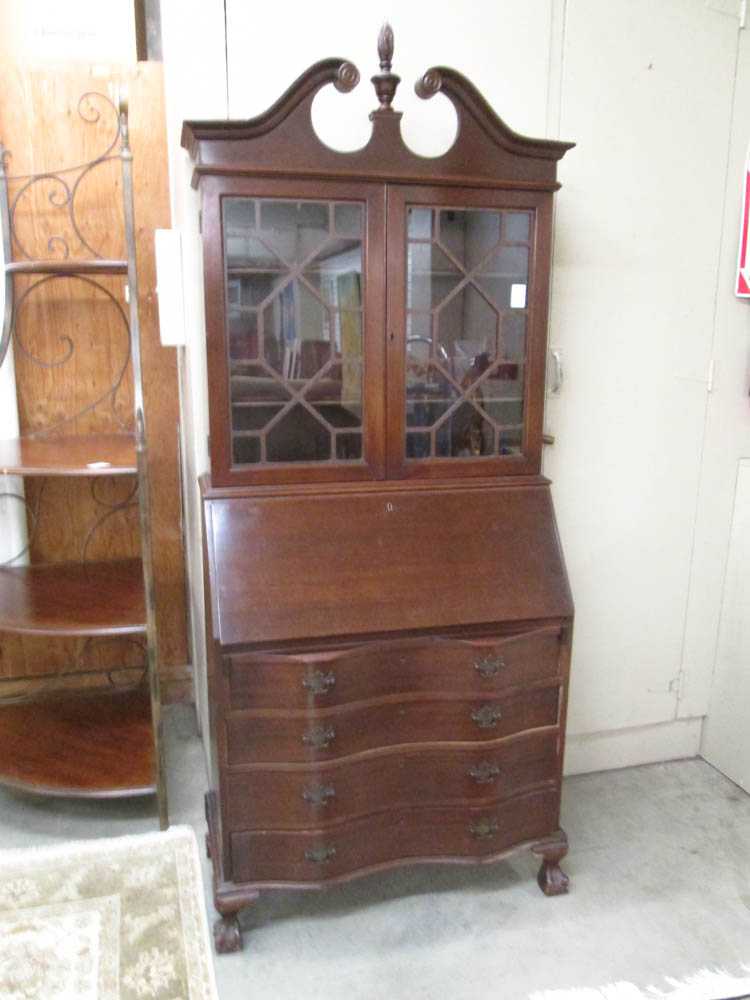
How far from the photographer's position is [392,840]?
173cm

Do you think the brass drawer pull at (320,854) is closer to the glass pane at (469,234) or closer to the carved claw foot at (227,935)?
the carved claw foot at (227,935)

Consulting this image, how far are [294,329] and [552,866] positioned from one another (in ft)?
4.65

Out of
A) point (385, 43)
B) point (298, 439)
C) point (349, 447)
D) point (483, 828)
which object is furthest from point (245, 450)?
point (483, 828)

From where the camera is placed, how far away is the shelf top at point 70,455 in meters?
1.84

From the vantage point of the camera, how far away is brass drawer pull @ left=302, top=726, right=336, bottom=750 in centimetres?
160

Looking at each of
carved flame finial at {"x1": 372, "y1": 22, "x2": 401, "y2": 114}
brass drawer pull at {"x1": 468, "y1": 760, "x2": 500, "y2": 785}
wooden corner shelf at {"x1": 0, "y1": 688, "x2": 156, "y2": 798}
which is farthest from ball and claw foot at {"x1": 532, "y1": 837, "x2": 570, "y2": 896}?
carved flame finial at {"x1": 372, "y1": 22, "x2": 401, "y2": 114}

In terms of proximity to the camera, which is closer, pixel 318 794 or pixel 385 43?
pixel 385 43

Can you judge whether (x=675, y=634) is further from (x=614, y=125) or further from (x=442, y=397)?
(x=614, y=125)

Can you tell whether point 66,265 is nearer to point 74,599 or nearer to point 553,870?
point 74,599

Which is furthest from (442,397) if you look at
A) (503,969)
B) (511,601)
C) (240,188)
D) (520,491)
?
(503,969)

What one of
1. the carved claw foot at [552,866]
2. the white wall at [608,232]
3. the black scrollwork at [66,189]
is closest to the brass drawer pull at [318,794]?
the carved claw foot at [552,866]

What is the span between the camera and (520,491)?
1.79 metres

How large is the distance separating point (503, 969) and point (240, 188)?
173cm

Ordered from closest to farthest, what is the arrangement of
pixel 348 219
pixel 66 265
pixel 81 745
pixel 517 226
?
pixel 348 219
pixel 517 226
pixel 66 265
pixel 81 745
